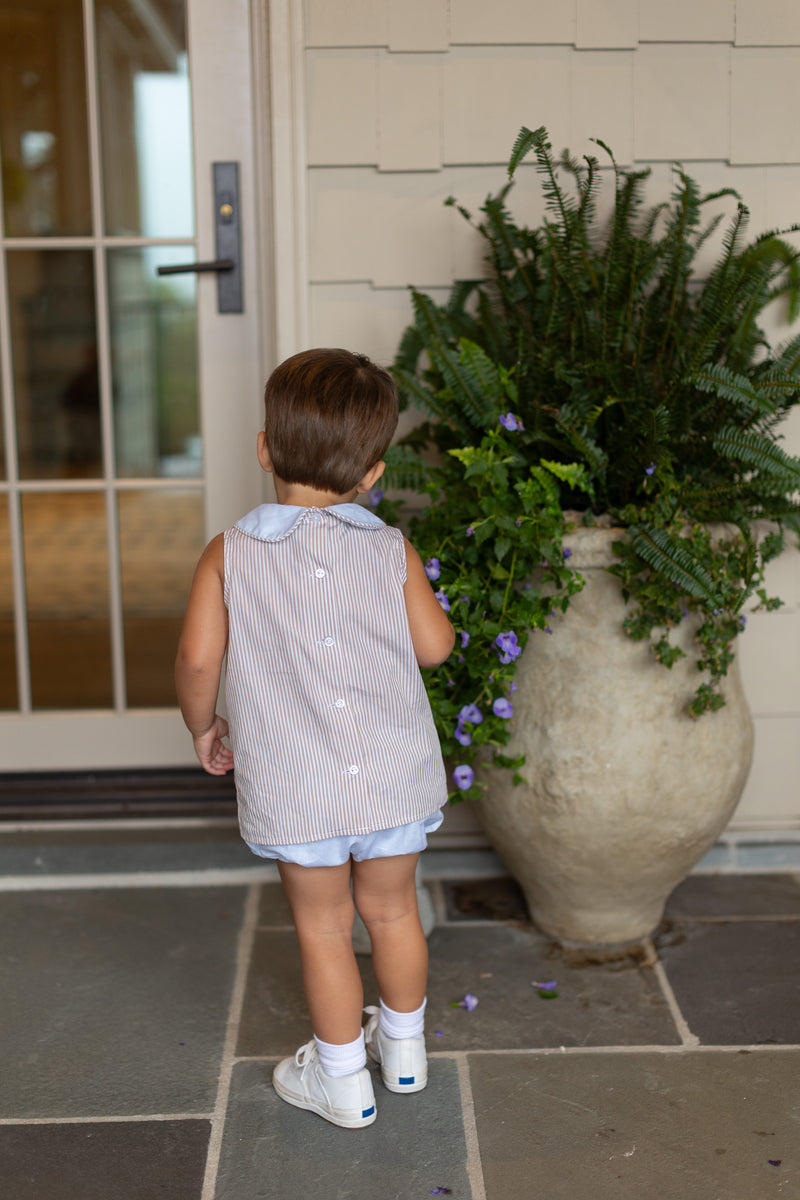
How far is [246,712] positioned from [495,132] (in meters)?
1.36

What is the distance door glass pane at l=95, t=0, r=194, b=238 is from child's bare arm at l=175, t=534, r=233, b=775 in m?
1.23

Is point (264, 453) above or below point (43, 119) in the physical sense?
below

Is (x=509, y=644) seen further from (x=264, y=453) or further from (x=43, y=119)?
(x=43, y=119)

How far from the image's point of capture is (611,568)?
179cm

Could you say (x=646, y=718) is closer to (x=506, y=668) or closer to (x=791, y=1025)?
(x=506, y=668)

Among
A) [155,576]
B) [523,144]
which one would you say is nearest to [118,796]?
[155,576]

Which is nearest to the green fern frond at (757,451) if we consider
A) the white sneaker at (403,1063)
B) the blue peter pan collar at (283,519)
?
the blue peter pan collar at (283,519)

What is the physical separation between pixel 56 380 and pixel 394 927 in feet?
5.18

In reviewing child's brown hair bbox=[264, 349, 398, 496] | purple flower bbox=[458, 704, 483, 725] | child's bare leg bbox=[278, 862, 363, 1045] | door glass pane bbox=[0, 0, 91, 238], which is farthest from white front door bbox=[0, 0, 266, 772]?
child's bare leg bbox=[278, 862, 363, 1045]

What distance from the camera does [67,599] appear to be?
322 cm

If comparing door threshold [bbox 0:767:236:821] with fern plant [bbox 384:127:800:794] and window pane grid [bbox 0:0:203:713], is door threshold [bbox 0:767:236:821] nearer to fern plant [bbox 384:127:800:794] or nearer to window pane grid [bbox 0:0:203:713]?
window pane grid [bbox 0:0:203:713]

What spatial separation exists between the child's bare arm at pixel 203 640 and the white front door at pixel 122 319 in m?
0.99

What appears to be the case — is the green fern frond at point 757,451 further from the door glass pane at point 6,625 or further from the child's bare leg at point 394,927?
the door glass pane at point 6,625

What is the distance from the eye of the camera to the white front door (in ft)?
7.45
